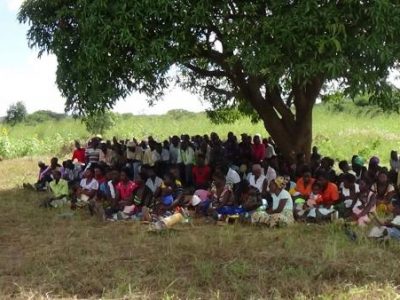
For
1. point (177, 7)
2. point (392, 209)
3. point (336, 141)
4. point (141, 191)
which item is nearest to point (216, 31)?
point (177, 7)

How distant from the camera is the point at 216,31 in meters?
8.65

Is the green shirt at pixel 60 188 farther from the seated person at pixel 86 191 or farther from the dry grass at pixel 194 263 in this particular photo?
the dry grass at pixel 194 263

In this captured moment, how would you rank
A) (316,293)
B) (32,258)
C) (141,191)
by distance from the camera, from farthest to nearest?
(141,191) → (32,258) → (316,293)

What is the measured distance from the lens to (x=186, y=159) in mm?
11484

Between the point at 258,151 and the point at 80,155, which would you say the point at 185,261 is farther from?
the point at 80,155

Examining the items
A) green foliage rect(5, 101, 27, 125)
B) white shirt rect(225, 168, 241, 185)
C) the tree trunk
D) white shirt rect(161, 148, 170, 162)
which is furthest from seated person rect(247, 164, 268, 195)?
green foliage rect(5, 101, 27, 125)

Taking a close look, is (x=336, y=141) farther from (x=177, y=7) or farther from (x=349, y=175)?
(x=177, y=7)

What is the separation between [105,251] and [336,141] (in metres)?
14.6

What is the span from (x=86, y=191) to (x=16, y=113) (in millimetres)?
30980

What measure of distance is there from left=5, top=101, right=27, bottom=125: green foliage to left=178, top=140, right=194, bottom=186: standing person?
28.1 metres

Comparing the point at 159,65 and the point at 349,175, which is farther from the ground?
the point at 159,65

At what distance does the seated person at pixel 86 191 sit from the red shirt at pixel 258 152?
361 cm

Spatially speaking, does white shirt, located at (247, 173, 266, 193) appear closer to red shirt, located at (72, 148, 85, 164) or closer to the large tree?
the large tree

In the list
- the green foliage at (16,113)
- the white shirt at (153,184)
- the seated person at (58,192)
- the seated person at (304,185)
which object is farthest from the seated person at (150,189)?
the green foliage at (16,113)
